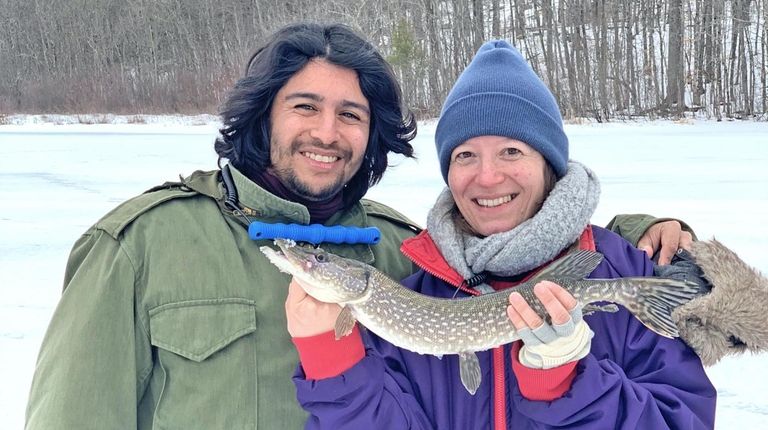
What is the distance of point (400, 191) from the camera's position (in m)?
7.71

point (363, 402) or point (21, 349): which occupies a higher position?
point (363, 402)

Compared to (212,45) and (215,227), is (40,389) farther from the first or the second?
(212,45)

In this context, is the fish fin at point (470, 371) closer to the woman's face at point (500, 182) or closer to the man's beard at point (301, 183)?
the woman's face at point (500, 182)

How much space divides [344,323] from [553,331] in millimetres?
559

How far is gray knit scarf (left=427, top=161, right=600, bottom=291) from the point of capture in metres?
1.86

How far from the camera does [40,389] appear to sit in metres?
1.75

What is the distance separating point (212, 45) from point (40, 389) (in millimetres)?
34806

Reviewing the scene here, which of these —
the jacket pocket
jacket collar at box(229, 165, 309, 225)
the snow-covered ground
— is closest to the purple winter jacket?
the jacket pocket

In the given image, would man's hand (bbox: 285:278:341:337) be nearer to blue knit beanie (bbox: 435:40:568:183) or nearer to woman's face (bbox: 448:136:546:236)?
woman's face (bbox: 448:136:546:236)

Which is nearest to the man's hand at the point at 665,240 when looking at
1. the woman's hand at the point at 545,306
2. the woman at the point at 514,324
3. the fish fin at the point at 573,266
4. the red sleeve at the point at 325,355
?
the woman at the point at 514,324

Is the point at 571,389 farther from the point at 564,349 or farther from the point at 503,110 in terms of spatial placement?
the point at 503,110

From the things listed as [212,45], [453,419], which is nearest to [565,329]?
[453,419]

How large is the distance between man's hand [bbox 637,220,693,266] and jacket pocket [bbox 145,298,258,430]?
1.29 meters

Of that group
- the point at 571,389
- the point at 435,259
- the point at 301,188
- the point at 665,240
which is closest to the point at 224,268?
the point at 301,188
